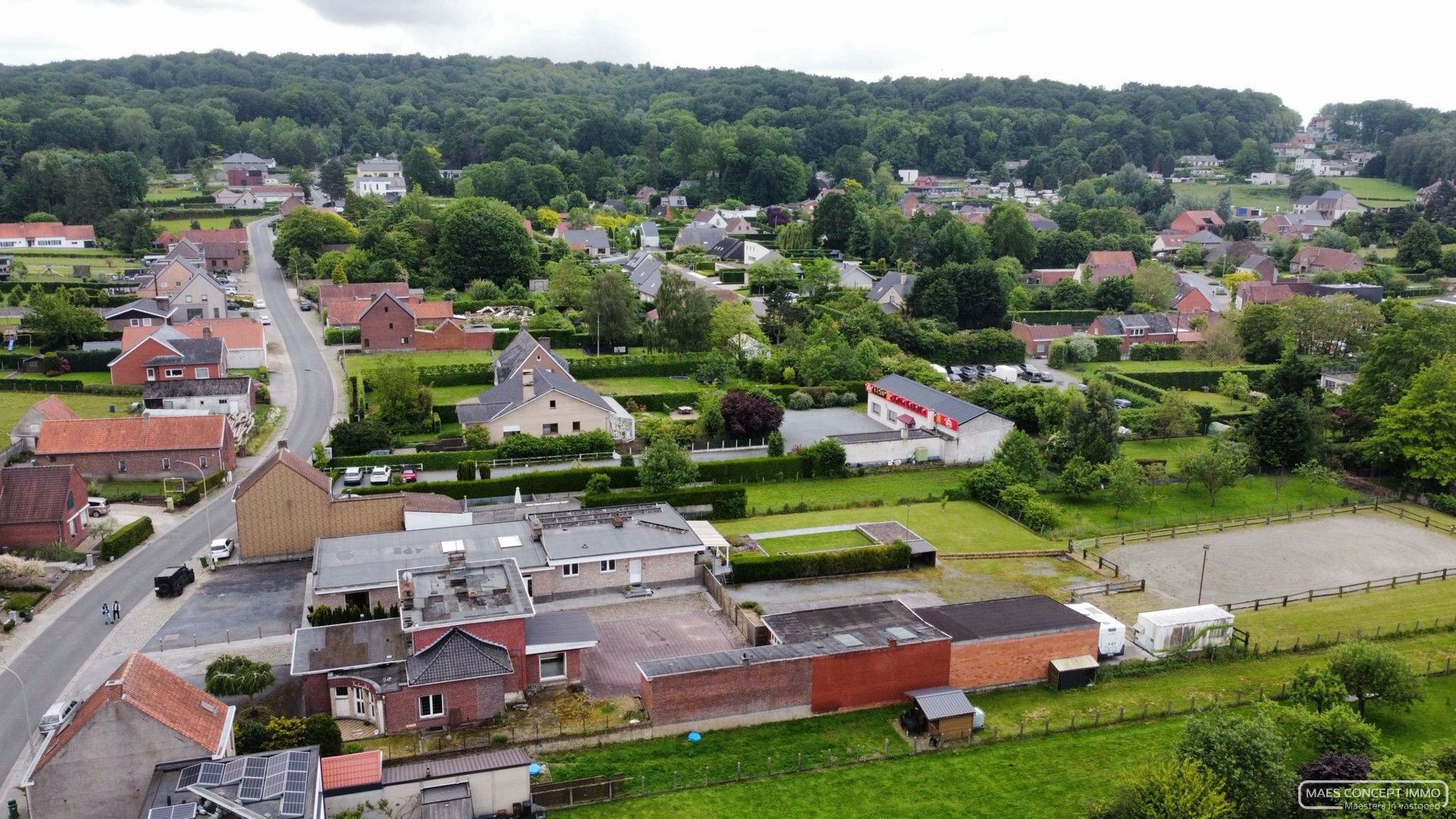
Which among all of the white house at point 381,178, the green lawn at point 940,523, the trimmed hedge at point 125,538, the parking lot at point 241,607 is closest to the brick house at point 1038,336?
the green lawn at point 940,523

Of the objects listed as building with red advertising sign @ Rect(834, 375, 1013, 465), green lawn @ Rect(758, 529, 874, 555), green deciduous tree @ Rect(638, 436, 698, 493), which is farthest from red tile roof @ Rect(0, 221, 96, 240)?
green lawn @ Rect(758, 529, 874, 555)

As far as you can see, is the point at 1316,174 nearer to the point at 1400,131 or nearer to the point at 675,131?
the point at 1400,131

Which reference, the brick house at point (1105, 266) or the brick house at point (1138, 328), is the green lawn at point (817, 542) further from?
the brick house at point (1105, 266)

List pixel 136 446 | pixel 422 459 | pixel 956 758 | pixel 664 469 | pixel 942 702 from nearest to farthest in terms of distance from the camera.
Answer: pixel 956 758
pixel 942 702
pixel 664 469
pixel 136 446
pixel 422 459

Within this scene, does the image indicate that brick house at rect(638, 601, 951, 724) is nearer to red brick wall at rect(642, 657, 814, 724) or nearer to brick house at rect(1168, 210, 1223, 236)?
red brick wall at rect(642, 657, 814, 724)

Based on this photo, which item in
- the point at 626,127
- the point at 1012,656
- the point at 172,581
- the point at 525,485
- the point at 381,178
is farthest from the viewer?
the point at 626,127

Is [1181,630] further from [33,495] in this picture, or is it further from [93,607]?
[33,495]

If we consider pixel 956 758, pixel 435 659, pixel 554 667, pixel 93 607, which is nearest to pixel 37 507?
pixel 93 607
